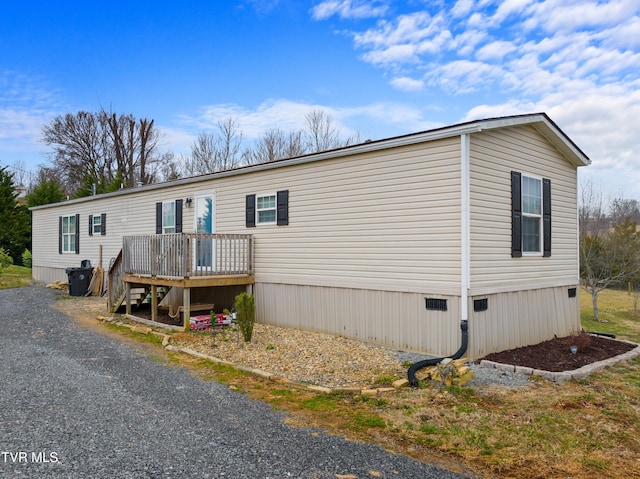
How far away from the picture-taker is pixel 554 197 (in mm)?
9062

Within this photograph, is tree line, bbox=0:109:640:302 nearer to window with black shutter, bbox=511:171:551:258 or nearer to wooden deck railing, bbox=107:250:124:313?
window with black shutter, bbox=511:171:551:258

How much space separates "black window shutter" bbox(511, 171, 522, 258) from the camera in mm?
7777

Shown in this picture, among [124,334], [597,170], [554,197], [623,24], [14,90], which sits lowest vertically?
[124,334]

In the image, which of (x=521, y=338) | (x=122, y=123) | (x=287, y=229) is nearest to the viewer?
(x=521, y=338)

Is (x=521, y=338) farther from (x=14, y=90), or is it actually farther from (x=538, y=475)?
(x=14, y=90)

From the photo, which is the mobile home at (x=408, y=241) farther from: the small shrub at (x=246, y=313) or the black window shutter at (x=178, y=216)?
the small shrub at (x=246, y=313)

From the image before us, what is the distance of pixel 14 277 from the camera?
20.5 meters

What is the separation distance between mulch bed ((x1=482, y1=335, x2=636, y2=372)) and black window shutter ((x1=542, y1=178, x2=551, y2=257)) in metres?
1.73

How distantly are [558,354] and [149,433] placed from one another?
6570mm

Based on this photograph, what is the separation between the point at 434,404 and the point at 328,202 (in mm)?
4702

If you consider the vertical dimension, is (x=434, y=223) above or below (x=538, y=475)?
above

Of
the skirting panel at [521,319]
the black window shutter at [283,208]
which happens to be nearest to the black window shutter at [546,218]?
the skirting panel at [521,319]

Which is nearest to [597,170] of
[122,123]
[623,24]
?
[623,24]

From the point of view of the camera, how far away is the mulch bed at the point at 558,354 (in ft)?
22.6
